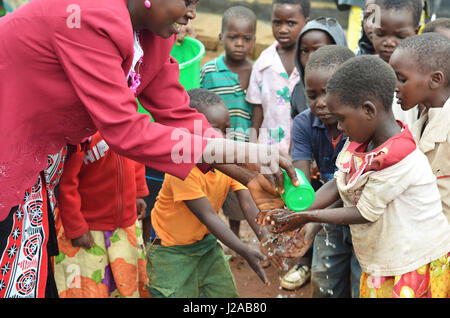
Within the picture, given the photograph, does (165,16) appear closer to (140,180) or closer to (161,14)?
(161,14)

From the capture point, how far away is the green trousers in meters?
2.83

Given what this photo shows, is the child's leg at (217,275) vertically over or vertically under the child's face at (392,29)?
under

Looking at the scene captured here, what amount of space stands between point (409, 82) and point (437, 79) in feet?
0.44

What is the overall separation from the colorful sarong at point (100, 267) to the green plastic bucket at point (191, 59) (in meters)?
1.21

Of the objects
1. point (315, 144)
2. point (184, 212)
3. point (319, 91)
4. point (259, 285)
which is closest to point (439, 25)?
point (319, 91)

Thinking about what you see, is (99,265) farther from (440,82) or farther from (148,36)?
(440,82)

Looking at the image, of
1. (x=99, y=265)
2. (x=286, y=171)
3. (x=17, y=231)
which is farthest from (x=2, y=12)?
(x=286, y=171)

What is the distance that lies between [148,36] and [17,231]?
0.98 metres

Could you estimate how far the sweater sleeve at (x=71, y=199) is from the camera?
8.42 feet

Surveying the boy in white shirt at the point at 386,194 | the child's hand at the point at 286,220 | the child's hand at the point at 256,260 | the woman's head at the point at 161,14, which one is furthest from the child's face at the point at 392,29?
the woman's head at the point at 161,14

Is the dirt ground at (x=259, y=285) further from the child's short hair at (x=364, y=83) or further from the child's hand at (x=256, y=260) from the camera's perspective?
the child's short hair at (x=364, y=83)

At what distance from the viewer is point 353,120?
2.24 meters

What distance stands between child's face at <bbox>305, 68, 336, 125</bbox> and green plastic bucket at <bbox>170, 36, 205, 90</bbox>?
3.30 feet

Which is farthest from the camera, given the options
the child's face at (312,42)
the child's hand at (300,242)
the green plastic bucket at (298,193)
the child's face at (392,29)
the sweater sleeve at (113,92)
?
the child's face at (312,42)
